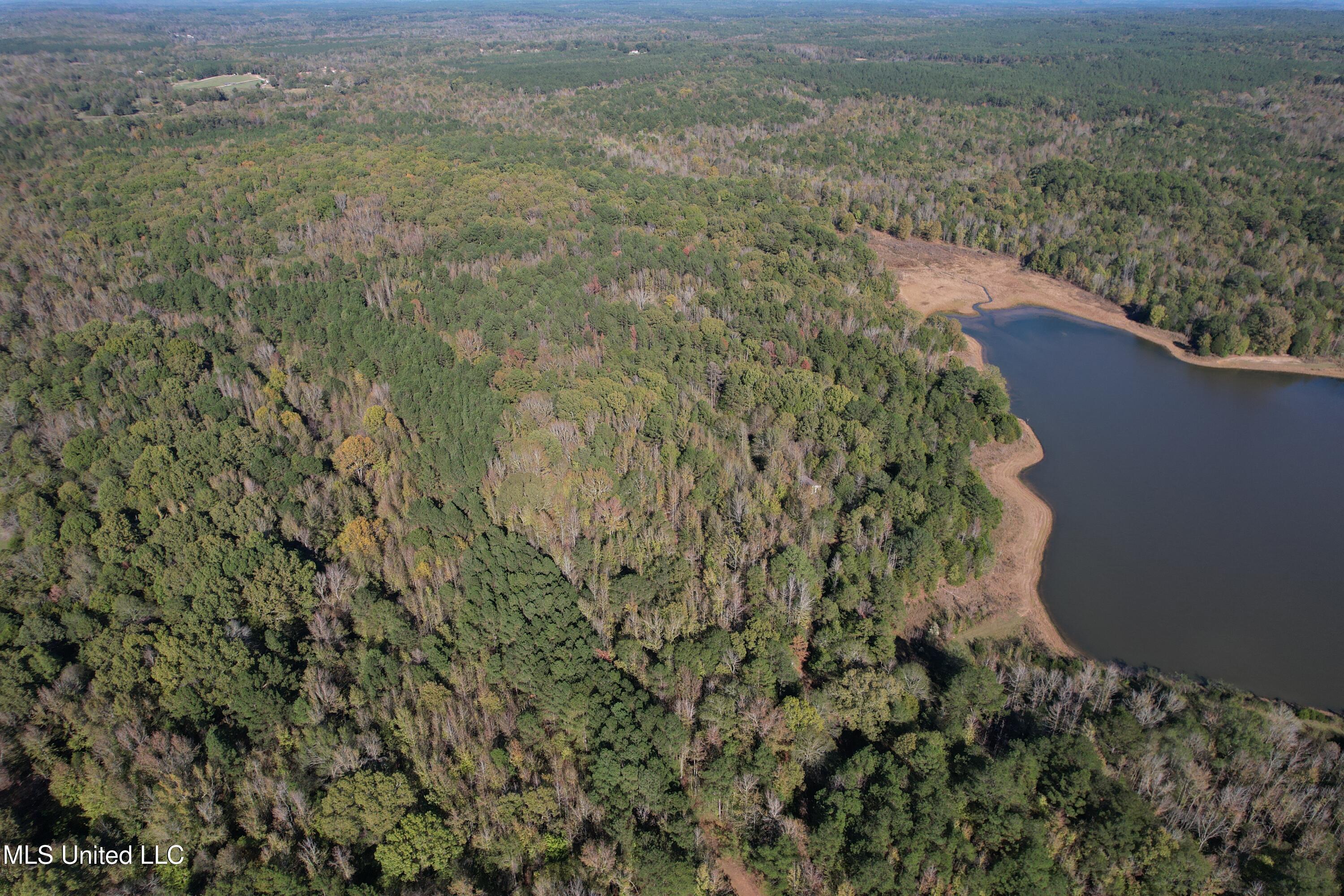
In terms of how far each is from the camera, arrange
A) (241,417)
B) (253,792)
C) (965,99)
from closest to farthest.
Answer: (253,792) → (241,417) → (965,99)

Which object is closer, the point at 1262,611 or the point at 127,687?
the point at 127,687

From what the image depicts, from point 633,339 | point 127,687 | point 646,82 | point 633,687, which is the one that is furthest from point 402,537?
point 646,82

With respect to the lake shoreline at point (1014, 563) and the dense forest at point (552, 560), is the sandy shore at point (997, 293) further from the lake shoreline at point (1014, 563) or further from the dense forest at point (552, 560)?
the lake shoreline at point (1014, 563)

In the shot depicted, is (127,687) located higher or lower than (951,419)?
lower

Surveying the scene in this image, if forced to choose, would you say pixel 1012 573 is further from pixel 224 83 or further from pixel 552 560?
pixel 224 83

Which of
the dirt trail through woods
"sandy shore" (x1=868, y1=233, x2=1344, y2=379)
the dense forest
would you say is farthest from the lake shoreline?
"sandy shore" (x1=868, y1=233, x2=1344, y2=379)

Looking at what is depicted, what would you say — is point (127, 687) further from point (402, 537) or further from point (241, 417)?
point (241, 417)

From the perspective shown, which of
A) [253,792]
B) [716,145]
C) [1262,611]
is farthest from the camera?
[716,145]

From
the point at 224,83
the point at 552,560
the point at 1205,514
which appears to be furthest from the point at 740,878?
the point at 224,83
